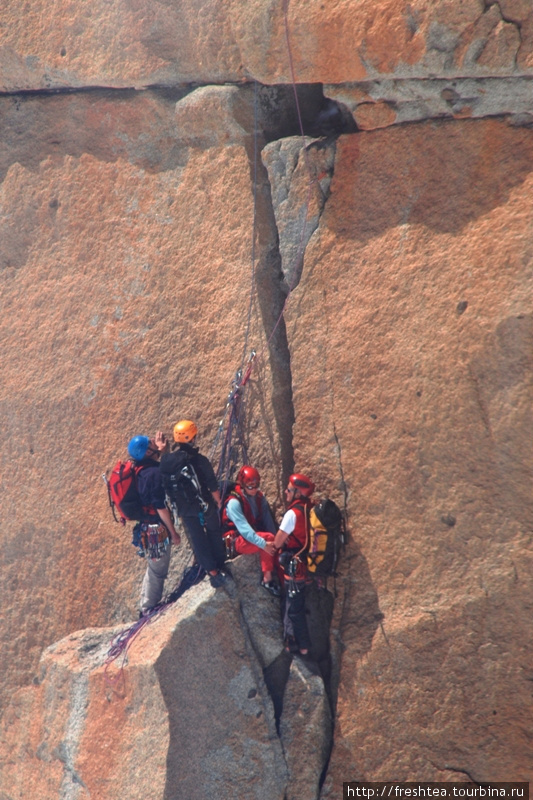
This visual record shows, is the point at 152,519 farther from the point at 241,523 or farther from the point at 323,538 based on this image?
the point at 323,538

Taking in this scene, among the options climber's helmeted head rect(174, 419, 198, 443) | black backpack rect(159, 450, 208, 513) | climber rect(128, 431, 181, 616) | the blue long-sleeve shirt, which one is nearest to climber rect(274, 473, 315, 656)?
the blue long-sleeve shirt

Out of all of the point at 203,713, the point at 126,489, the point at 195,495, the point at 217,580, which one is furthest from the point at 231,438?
the point at 203,713

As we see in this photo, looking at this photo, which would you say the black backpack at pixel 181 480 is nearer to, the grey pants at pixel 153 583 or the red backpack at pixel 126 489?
the red backpack at pixel 126 489

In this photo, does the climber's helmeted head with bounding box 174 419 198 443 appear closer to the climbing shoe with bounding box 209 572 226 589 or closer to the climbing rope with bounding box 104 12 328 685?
the climbing rope with bounding box 104 12 328 685

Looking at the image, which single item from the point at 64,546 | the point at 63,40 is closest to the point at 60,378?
the point at 64,546

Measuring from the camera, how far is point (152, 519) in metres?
6.17

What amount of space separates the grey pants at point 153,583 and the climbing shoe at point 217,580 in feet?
2.00

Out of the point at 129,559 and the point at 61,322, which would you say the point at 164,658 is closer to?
the point at 129,559

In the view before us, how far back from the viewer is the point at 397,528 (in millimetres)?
5559

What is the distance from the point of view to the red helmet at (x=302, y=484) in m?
5.70

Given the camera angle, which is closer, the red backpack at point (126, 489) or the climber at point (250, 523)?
the climber at point (250, 523)

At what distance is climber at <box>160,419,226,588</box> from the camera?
580cm

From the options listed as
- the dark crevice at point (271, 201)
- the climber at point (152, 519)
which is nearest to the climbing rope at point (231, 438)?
the dark crevice at point (271, 201)

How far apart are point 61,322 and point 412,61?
4.01 m
